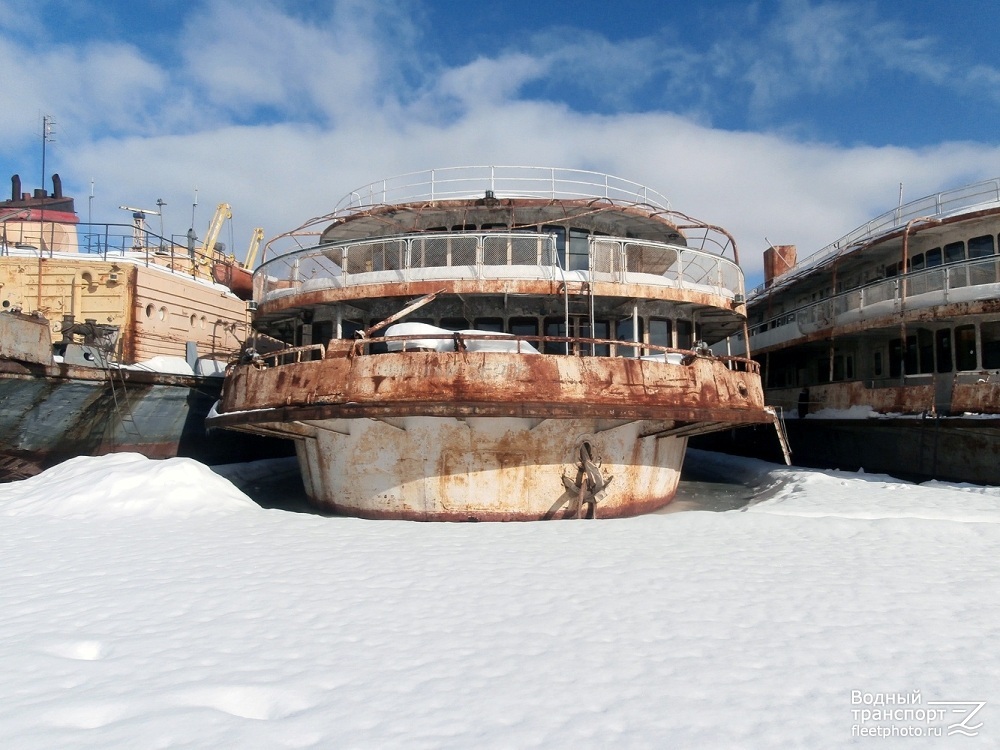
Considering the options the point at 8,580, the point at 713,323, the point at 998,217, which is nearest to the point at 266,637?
the point at 8,580

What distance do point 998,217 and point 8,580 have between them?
73.1 feet

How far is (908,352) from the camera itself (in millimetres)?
18562

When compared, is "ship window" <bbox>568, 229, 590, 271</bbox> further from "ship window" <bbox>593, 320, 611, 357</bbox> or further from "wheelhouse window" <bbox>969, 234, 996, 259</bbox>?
"wheelhouse window" <bbox>969, 234, 996, 259</bbox>

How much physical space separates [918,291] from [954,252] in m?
2.82

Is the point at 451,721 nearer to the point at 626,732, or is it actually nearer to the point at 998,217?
the point at 626,732

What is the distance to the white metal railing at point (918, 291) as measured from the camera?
612 inches

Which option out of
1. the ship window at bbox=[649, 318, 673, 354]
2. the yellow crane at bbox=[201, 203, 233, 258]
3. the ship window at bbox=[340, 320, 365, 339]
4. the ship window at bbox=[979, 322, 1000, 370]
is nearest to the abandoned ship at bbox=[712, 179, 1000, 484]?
the ship window at bbox=[979, 322, 1000, 370]

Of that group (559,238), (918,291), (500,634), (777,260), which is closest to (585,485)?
(500,634)

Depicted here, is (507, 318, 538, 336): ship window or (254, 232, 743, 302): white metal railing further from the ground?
(254, 232, 743, 302): white metal railing

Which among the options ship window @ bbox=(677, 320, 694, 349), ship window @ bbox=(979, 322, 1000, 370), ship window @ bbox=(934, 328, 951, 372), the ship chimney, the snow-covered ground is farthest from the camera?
the ship chimney

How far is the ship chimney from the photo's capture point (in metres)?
29.9

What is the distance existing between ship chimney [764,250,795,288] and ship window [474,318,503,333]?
806 inches

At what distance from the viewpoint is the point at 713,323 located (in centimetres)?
1605

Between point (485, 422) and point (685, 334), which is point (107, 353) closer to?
point (485, 422)
